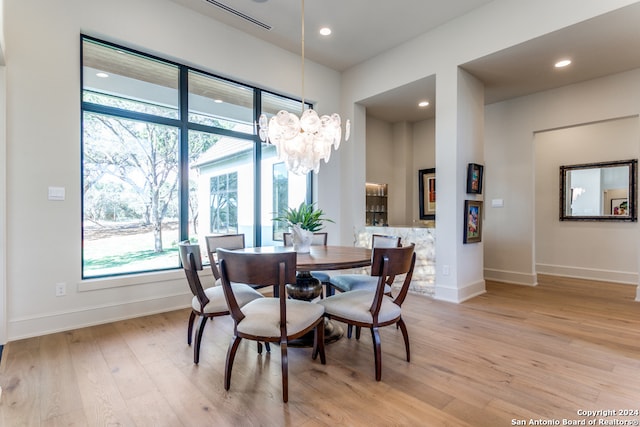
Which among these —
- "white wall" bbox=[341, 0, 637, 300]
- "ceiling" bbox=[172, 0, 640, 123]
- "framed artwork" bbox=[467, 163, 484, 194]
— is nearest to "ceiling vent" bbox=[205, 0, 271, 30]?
"ceiling" bbox=[172, 0, 640, 123]

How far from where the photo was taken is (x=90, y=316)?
10.2ft

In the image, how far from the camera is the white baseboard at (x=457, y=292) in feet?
13.1

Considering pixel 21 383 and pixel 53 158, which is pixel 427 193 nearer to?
pixel 53 158

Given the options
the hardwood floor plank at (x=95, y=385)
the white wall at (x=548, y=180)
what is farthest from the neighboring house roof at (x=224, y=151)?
the white wall at (x=548, y=180)

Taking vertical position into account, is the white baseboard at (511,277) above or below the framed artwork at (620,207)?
below

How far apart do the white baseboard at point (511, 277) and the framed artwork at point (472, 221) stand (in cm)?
130

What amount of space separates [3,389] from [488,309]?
4.33 meters

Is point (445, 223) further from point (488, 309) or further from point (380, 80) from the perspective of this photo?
point (380, 80)

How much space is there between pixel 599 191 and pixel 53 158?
7455 mm

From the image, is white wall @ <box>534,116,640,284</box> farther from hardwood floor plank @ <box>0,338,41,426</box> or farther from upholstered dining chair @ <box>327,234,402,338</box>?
hardwood floor plank @ <box>0,338,41,426</box>

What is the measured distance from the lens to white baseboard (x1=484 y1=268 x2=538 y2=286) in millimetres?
4953

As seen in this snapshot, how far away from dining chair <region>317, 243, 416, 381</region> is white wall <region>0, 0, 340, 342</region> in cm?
237

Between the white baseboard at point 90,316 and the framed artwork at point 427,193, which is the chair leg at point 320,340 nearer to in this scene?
the white baseboard at point 90,316

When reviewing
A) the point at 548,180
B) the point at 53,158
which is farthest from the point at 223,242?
the point at 548,180
